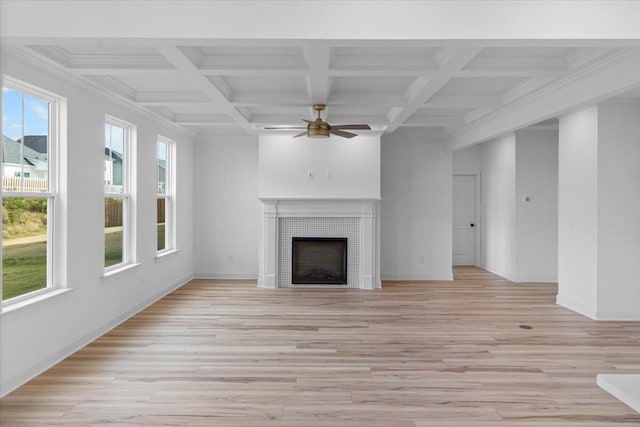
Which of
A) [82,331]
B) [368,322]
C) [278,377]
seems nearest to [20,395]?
[82,331]

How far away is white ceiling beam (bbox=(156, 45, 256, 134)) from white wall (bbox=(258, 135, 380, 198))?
4.42 ft

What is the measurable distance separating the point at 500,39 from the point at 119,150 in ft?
14.7

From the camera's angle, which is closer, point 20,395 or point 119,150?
point 20,395

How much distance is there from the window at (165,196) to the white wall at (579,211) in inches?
224

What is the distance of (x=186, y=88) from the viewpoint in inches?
198

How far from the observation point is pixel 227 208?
812 cm

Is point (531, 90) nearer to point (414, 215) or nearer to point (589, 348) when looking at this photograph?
point (589, 348)

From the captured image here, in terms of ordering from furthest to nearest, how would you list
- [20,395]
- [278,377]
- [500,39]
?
[278,377]
[20,395]
[500,39]

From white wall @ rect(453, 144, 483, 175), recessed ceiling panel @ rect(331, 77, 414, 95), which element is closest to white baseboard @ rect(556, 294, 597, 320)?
recessed ceiling panel @ rect(331, 77, 414, 95)

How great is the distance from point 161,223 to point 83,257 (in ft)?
8.50

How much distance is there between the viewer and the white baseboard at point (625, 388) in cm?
262

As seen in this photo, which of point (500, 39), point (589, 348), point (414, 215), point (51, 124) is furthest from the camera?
point (414, 215)

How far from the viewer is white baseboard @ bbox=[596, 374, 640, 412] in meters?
2.62

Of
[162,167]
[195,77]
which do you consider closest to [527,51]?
[195,77]
